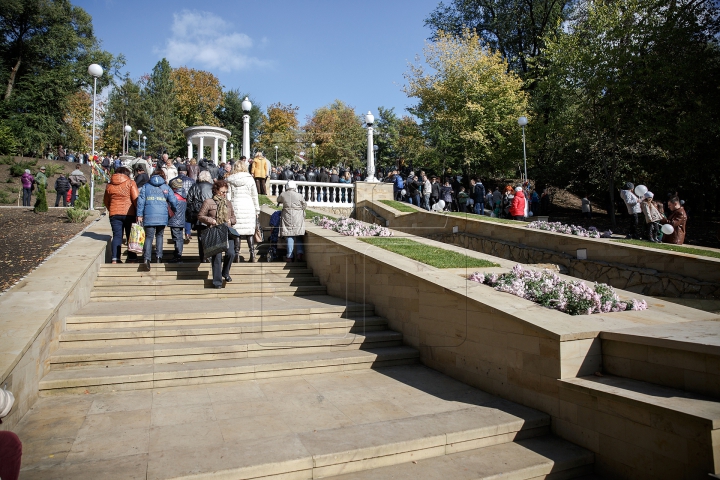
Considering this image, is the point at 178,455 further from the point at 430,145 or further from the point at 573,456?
the point at 430,145

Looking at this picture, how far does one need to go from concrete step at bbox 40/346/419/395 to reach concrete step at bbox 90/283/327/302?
2.56 metres

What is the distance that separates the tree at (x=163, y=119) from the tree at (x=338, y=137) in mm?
17874

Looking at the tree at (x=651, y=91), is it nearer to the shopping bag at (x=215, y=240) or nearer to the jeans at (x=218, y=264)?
the jeans at (x=218, y=264)

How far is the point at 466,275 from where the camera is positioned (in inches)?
277

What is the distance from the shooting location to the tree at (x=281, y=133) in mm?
61219

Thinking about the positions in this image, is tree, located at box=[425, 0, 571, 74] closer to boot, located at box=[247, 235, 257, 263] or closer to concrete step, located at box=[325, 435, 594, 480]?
boot, located at box=[247, 235, 257, 263]

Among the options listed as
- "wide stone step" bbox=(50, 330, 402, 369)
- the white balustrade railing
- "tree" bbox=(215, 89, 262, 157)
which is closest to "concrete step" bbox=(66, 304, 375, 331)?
"wide stone step" bbox=(50, 330, 402, 369)

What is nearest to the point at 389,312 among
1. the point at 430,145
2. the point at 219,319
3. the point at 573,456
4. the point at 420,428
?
the point at 219,319

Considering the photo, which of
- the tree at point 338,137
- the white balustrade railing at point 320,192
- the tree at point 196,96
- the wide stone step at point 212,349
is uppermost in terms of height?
the tree at point 196,96

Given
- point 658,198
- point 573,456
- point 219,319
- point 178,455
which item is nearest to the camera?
point 178,455

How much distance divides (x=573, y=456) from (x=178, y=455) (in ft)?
10.9

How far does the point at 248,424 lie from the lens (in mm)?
4473

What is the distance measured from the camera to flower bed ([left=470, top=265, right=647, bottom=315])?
5.71 m

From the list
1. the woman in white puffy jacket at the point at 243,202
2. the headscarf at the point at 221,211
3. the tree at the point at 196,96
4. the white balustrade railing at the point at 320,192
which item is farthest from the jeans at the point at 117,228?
the tree at the point at 196,96
